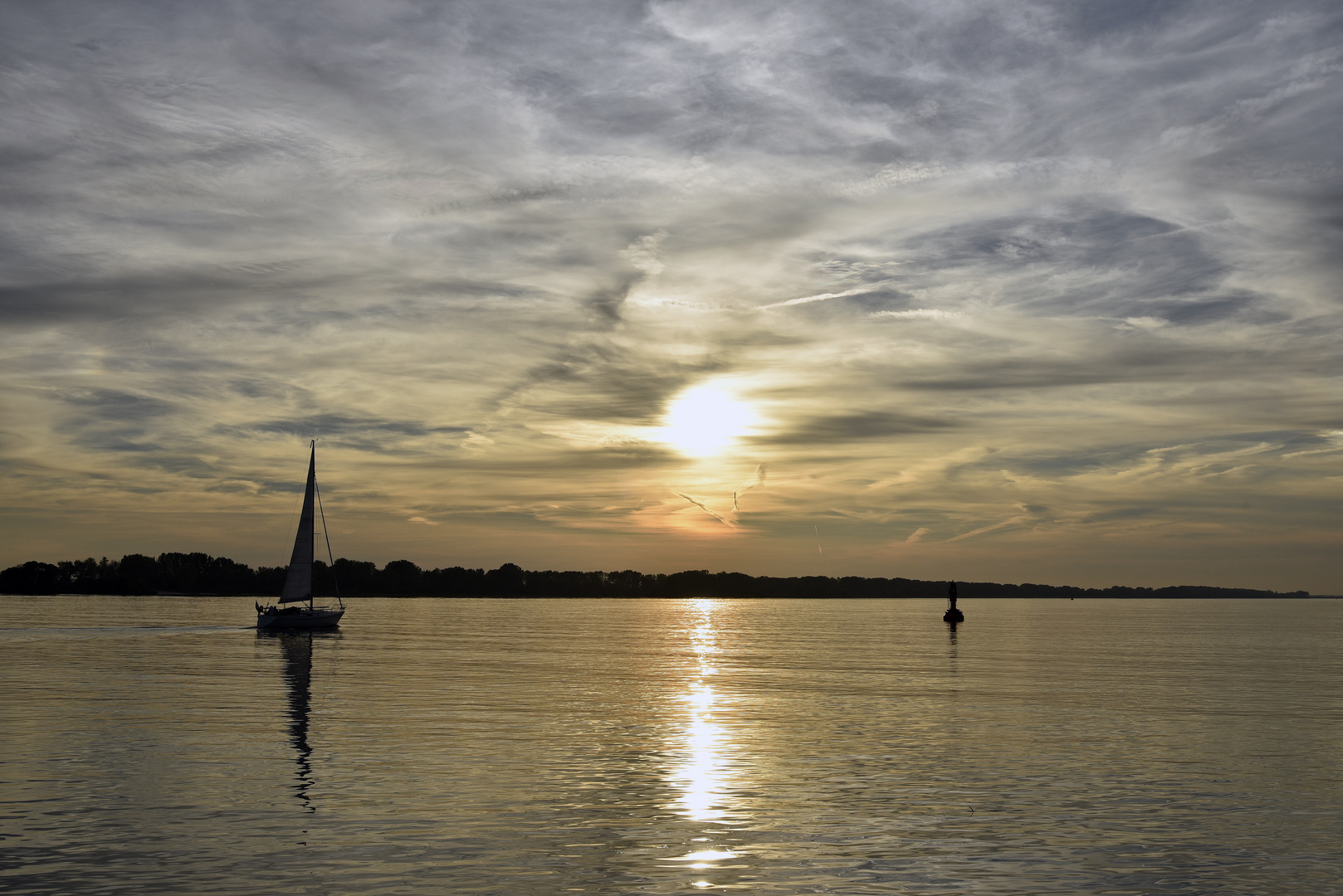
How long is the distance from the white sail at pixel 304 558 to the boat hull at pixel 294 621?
6.05ft

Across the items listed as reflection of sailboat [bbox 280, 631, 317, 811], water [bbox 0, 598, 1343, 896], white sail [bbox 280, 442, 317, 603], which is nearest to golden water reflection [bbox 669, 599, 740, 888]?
water [bbox 0, 598, 1343, 896]

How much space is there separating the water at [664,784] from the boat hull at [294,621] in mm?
51794

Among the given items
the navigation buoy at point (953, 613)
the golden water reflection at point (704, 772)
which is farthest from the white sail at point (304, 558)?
the navigation buoy at point (953, 613)

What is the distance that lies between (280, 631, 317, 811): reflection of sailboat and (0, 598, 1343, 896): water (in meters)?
0.26

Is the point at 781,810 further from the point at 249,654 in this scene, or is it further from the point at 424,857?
the point at 249,654

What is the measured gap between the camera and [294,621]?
118 metres

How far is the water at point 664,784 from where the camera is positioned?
20828 mm

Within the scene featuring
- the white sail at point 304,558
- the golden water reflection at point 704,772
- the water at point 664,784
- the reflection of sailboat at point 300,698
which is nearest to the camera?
the water at point 664,784

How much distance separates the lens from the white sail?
11650 centimetres

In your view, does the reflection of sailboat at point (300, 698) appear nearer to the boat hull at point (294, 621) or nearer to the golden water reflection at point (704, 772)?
the boat hull at point (294, 621)

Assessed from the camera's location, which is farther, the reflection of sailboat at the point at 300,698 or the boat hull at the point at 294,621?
the boat hull at the point at 294,621

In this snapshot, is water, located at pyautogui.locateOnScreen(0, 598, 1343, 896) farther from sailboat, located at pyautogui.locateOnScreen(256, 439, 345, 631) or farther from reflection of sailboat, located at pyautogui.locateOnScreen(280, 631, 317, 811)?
sailboat, located at pyautogui.locateOnScreen(256, 439, 345, 631)

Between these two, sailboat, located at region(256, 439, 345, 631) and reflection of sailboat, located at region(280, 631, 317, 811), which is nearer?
reflection of sailboat, located at region(280, 631, 317, 811)

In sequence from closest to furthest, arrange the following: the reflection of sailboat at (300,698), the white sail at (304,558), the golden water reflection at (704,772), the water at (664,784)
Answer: the water at (664,784) → the golden water reflection at (704,772) → the reflection of sailboat at (300,698) → the white sail at (304,558)
